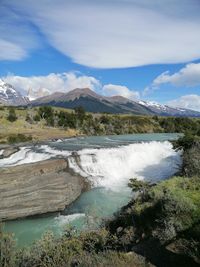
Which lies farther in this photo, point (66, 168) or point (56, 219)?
point (66, 168)

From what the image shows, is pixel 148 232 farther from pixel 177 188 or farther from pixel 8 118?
pixel 8 118

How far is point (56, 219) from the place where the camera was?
92.2 ft

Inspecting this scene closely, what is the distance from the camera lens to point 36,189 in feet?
104

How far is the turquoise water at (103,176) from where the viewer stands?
85.2ft

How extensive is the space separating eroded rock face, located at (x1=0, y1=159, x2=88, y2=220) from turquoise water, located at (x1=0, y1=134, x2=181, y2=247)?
2.73 ft

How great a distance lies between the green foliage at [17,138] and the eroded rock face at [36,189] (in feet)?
125

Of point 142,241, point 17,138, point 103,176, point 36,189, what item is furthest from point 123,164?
point 17,138

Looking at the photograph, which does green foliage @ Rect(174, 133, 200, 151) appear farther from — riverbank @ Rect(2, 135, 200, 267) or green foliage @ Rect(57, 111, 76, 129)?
green foliage @ Rect(57, 111, 76, 129)

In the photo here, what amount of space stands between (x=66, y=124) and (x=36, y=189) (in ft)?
225

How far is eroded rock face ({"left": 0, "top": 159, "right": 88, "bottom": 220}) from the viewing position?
29219mm

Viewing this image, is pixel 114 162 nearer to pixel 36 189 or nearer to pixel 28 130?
pixel 36 189

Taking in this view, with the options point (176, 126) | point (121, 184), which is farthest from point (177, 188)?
point (176, 126)

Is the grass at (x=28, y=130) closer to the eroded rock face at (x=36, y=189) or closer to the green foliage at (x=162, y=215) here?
the eroded rock face at (x=36, y=189)

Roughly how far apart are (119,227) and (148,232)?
267 centimetres
